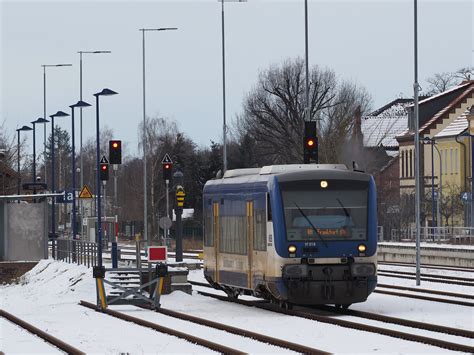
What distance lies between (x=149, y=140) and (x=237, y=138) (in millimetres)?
41219

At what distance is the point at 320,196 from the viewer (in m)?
29.9

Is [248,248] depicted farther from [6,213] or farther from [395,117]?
[395,117]

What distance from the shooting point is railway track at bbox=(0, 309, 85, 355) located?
2233 cm

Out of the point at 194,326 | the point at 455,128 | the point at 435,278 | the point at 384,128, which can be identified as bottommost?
the point at 194,326

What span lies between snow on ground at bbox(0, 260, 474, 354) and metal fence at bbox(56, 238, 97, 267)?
10.9 meters

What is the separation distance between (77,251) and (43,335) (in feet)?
101

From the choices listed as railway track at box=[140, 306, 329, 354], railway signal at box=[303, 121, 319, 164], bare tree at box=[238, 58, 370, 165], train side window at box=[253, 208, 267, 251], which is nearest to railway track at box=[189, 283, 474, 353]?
train side window at box=[253, 208, 267, 251]

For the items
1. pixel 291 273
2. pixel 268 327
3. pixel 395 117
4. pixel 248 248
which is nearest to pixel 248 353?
pixel 268 327

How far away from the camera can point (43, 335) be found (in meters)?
25.4

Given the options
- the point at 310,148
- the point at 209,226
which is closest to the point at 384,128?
the point at 310,148

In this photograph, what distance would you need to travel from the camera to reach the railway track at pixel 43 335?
2233cm

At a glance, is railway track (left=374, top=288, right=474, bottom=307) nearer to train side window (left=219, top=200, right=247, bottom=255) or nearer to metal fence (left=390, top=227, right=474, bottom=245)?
train side window (left=219, top=200, right=247, bottom=255)

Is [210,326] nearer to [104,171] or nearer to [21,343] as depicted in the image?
[21,343]

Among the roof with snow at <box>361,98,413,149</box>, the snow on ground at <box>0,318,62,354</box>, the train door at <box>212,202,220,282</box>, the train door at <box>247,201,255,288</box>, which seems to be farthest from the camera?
the roof with snow at <box>361,98,413,149</box>
